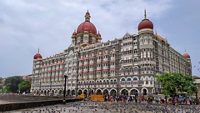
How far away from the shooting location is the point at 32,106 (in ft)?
85.8

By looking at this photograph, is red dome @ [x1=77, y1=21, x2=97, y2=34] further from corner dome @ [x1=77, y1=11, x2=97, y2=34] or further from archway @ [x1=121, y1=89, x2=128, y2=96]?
archway @ [x1=121, y1=89, x2=128, y2=96]

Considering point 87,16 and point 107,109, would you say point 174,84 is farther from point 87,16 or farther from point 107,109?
point 87,16

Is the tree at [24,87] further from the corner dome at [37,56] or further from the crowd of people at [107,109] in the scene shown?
the crowd of people at [107,109]

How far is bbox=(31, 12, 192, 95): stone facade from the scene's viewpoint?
6444 centimetres

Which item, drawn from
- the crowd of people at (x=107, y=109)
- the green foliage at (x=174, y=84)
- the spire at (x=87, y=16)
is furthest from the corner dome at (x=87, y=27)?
the crowd of people at (x=107, y=109)

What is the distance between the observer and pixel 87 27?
306 ft

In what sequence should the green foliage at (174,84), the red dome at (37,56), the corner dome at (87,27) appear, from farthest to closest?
the red dome at (37,56) → the corner dome at (87,27) → the green foliage at (174,84)

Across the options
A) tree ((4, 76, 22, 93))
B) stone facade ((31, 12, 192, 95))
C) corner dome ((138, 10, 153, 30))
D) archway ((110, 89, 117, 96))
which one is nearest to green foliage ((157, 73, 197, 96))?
stone facade ((31, 12, 192, 95))

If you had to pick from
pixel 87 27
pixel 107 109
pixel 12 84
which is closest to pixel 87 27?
pixel 87 27

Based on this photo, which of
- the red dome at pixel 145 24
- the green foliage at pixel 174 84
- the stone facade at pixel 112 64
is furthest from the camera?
the red dome at pixel 145 24

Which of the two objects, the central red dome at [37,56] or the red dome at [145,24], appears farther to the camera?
the central red dome at [37,56]

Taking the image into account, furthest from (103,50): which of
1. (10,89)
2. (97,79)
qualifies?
(10,89)

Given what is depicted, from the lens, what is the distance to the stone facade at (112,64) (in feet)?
211

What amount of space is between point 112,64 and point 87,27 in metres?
26.6
